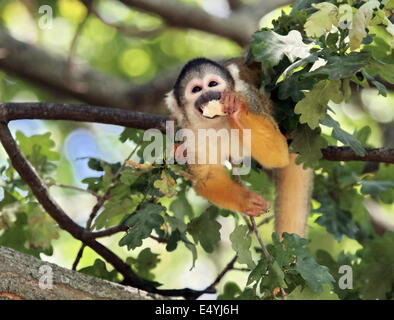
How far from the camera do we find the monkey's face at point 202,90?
15.9 ft

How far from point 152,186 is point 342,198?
204 cm

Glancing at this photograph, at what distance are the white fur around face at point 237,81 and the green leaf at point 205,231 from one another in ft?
3.17

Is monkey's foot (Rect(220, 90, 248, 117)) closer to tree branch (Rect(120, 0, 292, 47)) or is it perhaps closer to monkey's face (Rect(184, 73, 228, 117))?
monkey's face (Rect(184, 73, 228, 117))

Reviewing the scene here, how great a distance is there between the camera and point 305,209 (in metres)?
5.66

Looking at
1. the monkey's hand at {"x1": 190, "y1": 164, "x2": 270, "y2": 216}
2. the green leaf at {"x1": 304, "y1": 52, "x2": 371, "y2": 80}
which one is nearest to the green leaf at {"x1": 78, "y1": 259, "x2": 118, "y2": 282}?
the monkey's hand at {"x1": 190, "y1": 164, "x2": 270, "y2": 216}

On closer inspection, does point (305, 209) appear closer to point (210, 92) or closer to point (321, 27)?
point (210, 92)

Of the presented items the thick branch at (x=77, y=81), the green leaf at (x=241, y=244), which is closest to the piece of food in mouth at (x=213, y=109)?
the green leaf at (x=241, y=244)

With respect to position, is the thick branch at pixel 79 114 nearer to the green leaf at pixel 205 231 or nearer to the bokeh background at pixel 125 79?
the green leaf at pixel 205 231

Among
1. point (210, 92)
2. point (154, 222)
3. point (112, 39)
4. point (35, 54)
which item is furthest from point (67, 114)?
point (112, 39)

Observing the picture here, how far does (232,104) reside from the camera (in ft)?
15.1

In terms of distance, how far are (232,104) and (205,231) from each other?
91cm

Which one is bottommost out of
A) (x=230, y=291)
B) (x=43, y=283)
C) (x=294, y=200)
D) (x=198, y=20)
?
(x=43, y=283)

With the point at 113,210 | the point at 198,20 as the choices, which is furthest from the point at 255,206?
the point at 198,20

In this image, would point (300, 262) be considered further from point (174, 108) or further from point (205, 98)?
point (174, 108)
